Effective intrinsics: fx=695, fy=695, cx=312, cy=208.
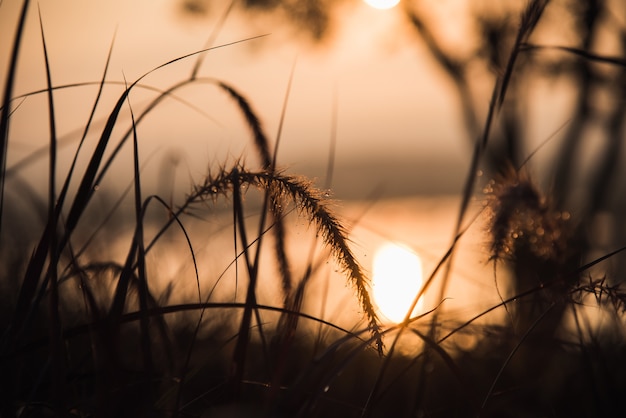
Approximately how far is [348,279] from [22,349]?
2.17ft

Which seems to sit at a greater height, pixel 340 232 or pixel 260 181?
pixel 260 181

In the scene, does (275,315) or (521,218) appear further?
(275,315)

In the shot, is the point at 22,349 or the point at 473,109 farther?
the point at 473,109

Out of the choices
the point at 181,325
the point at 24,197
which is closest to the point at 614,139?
the point at 181,325

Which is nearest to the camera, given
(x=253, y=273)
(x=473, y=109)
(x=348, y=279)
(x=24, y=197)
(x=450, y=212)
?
(x=348, y=279)

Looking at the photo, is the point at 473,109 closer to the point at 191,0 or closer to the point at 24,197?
the point at 191,0

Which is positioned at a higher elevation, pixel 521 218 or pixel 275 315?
pixel 521 218

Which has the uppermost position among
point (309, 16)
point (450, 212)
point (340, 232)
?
point (450, 212)

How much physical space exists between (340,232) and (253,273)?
243mm

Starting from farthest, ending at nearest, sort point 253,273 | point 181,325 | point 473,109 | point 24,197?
1. point 473,109
2. point 181,325
3. point 24,197
4. point 253,273

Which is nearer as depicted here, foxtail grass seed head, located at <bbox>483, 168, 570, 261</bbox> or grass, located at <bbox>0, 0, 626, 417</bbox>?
grass, located at <bbox>0, 0, 626, 417</bbox>

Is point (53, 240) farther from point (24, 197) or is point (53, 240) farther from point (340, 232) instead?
point (24, 197)

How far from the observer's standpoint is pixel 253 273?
4.99ft

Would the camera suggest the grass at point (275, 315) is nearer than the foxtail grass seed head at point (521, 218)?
Yes
